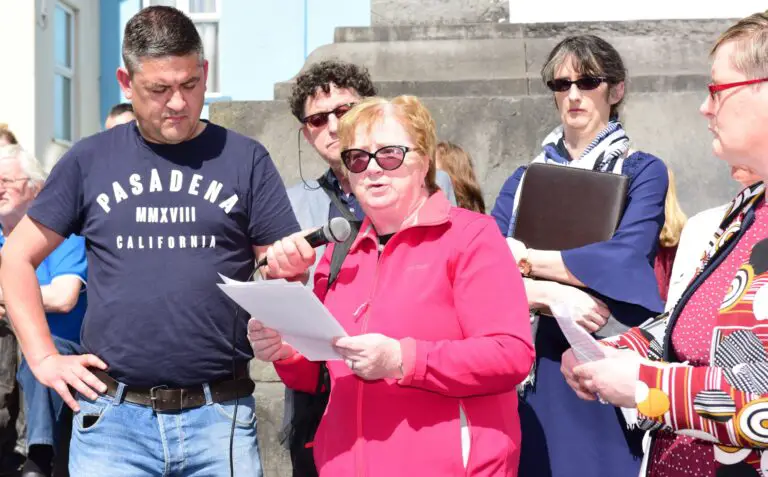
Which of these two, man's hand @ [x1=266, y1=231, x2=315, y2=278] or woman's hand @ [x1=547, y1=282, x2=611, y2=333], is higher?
man's hand @ [x1=266, y1=231, x2=315, y2=278]

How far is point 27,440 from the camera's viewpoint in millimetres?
4980

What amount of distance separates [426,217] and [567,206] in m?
1.18

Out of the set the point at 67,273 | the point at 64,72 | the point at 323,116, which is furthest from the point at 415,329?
the point at 64,72

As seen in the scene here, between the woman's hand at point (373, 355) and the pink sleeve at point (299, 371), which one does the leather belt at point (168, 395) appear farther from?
the woman's hand at point (373, 355)

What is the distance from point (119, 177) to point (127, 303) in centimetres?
40

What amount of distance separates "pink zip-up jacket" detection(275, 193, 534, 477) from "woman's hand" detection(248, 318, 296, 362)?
7.8 inches

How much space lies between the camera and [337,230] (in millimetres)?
2838

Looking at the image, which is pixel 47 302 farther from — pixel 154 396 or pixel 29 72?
pixel 29 72

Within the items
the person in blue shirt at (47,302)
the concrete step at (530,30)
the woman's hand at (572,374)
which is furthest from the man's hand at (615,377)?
the concrete step at (530,30)

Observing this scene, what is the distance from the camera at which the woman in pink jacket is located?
273 centimetres

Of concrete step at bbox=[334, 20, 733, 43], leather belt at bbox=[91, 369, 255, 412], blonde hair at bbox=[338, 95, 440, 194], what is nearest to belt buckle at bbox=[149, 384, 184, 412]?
leather belt at bbox=[91, 369, 255, 412]

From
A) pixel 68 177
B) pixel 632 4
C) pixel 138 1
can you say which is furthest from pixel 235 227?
pixel 138 1

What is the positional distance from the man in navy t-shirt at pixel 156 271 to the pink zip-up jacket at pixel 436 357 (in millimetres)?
539

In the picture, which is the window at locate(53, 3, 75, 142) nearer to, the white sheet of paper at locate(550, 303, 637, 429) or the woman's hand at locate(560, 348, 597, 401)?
the woman's hand at locate(560, 348, 597, 401)
